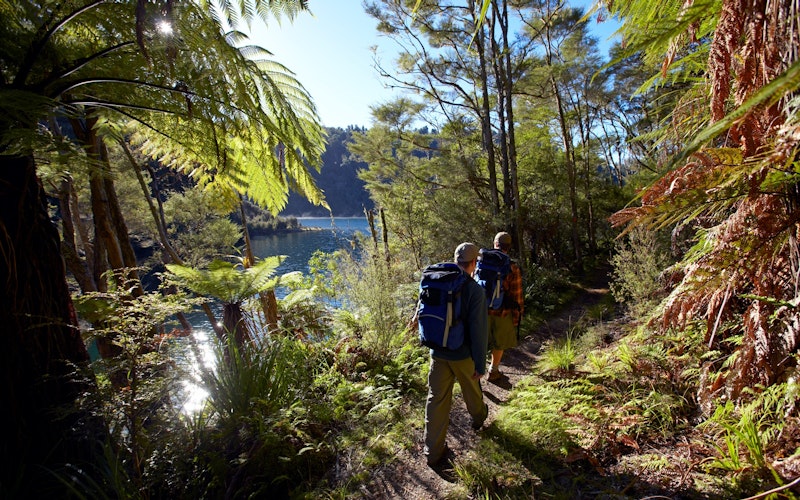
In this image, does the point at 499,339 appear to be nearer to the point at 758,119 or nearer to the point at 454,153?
the point at 758,119

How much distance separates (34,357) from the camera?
2336mm

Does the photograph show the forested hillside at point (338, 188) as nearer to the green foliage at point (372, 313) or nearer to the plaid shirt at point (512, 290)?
the green foliage at point (372, 313)

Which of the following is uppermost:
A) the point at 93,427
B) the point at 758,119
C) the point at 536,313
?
the point at 758,119

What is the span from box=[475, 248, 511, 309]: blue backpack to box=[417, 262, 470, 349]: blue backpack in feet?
4.22

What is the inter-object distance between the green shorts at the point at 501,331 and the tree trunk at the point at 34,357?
3558 millimetres

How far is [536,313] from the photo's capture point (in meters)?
7.31

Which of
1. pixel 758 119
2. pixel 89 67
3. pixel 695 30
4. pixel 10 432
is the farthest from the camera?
pixel 89 67

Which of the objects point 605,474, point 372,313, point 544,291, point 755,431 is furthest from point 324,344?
point 544,291

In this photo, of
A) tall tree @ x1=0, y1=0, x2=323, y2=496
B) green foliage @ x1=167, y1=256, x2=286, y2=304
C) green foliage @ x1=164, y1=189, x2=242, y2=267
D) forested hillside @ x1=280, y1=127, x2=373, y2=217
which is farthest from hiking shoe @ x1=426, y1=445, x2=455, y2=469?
forested hillside @ x1=280, y1=127, x2=373, y2=217

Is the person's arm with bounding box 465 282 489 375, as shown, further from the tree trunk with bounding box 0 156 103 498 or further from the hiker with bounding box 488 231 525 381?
the tree trunk with bounding box 0 156 103 498

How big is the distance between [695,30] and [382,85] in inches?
429

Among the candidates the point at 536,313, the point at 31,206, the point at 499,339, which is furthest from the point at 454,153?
the point at 31,206

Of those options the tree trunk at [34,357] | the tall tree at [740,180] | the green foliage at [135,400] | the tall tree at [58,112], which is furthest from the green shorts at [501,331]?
the tree trunk at [34,357]

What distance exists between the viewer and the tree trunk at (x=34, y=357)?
2223 mm
